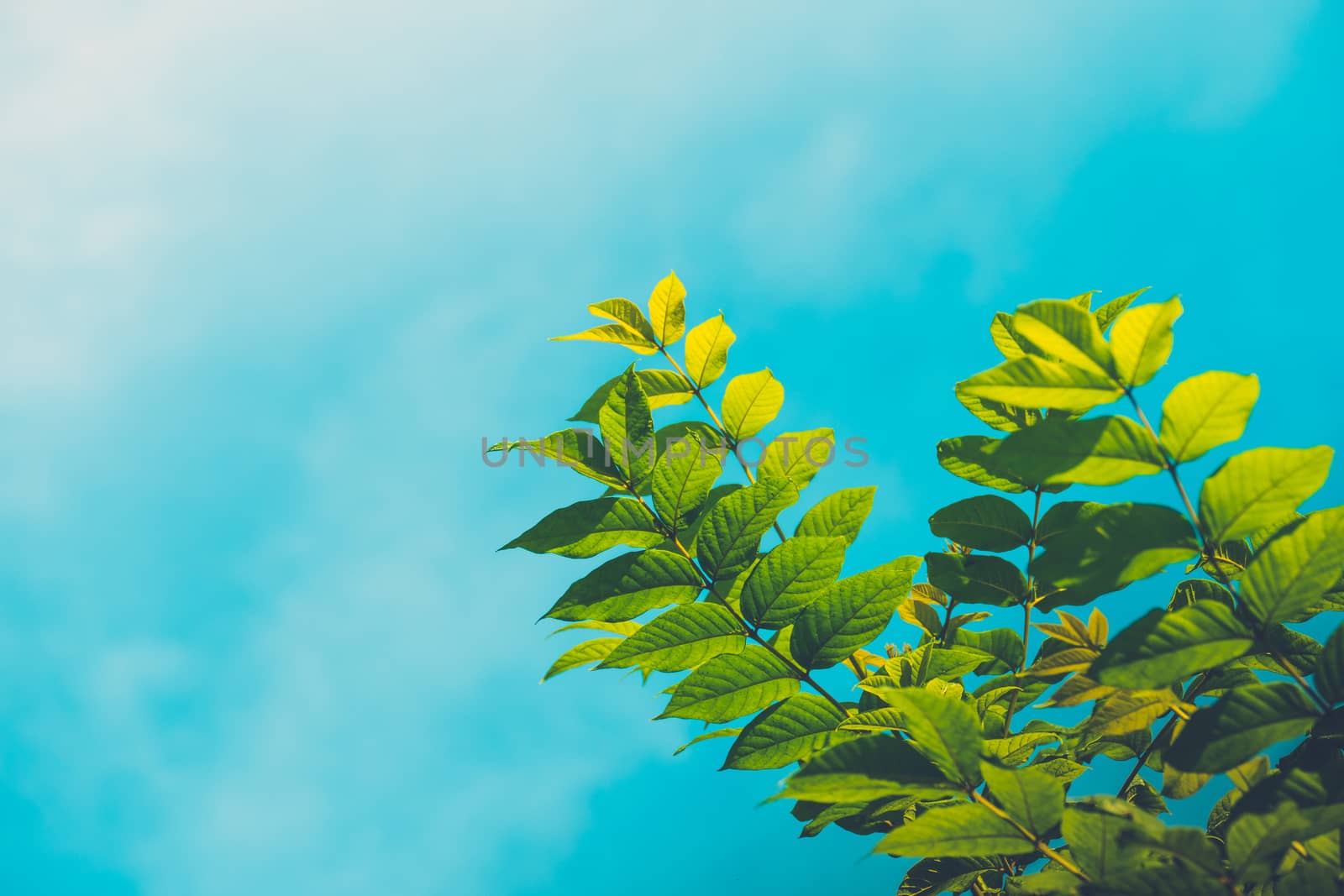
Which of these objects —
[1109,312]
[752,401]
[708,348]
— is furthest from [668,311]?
[1109,312]

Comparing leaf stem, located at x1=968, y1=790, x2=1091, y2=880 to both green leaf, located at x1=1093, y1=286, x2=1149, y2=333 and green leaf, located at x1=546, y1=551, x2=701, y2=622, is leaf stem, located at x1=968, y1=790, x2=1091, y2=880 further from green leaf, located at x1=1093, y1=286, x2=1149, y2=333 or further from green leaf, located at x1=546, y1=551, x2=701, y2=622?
green leaf, located at x1=1093, y1=286, x2=1149, y2=333

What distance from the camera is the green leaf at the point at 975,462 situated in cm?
54

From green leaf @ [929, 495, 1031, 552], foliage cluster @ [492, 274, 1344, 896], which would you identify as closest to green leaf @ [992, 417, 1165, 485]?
foliage cluster @ [492, 274, 1344, 896]

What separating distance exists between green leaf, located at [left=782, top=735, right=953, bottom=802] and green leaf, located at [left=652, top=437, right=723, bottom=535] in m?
0.23

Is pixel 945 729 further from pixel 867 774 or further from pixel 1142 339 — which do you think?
pixel 1142 339

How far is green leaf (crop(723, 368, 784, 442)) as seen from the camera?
699 mm

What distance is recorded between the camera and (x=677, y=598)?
598 millimetres

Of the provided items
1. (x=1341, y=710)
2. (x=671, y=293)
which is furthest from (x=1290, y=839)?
(x=671, y=293)

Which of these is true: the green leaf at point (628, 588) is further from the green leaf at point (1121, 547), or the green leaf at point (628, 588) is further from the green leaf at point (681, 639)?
the green leaf at point (1121, 547)

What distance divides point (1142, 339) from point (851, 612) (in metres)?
0.25

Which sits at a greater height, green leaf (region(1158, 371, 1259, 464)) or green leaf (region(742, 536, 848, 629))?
green leaf (region(742, 536, 848, 629))

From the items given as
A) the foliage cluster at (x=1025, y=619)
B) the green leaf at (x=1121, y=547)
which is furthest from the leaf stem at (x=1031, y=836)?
the green leaf at (x=1121, y=547)

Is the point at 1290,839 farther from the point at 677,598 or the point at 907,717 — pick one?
the point at 677,598

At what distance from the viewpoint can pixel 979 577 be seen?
69cm
